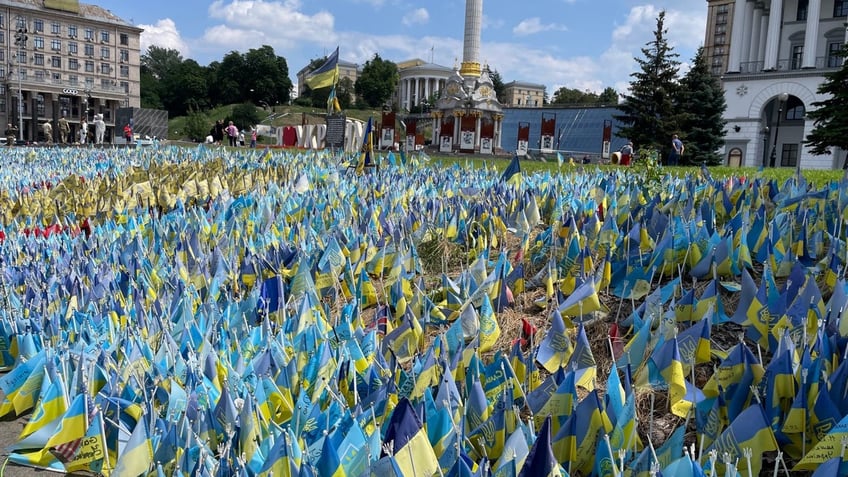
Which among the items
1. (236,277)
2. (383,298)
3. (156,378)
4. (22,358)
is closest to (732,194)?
(383,298)

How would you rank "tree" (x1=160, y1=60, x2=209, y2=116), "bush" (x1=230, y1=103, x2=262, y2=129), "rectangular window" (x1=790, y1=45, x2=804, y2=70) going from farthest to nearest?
"tree" (x1=160, y1=60, x2=209, y2=116), "bush" (x1=230, y1=103, x2=262, y2=129), "rectangular window" (x1=790, y1=45, x2=804, y2=70)

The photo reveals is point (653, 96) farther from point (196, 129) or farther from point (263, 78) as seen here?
point (263, 78)

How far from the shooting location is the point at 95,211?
26.0 ft

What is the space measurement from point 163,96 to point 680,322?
10910cm

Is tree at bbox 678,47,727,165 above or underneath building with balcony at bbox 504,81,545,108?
underneath

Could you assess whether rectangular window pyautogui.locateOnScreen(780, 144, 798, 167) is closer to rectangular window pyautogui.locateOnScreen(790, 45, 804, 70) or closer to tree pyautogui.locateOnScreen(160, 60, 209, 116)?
rectangular window pyautogui.locateOnScreen(790, 45, 804, 70)

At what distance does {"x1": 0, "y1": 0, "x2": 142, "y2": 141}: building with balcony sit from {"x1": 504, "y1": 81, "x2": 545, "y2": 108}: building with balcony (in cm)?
6478

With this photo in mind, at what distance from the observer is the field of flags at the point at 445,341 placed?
7.45 feet

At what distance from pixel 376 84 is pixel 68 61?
4381cm

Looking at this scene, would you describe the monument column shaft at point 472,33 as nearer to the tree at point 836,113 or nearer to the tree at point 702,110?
the tree at point 702,110

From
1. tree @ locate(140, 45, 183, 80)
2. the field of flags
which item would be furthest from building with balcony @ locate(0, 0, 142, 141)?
the field of flags

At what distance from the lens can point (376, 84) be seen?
105750mm

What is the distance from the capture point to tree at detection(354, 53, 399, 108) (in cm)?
10619

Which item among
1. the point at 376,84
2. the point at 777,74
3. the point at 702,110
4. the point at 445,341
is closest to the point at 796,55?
the point at 777,74
